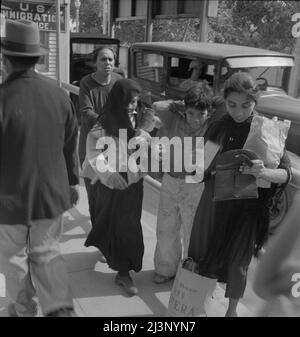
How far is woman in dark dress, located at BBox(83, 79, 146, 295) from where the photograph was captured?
2.48m

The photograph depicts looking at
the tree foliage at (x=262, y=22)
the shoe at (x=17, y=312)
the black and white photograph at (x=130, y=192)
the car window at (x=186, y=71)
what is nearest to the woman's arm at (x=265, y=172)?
the black and white photograph at (x=130, y=192)

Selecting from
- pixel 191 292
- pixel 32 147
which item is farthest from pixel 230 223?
pixel 32 147

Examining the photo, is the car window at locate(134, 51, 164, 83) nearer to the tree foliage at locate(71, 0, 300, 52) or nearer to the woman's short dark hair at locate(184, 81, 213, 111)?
the tree foliage at locate(71, 0, 300, 52)

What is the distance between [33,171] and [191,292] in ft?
3.21

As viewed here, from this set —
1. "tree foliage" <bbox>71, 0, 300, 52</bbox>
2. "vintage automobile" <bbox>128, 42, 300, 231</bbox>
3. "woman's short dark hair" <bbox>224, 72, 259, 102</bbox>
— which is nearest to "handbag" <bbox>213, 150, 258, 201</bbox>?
"woman's short dark hair" <bbox>224, 72, 259, 102</bbox>

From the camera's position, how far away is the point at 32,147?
6.28 ft

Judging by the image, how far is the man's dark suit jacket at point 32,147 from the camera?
1860 mm

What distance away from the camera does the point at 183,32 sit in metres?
7.13

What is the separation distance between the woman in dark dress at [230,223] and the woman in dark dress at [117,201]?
1.67 feet

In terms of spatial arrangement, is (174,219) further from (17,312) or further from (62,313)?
(17,312)

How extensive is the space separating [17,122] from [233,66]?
3532 millimetres

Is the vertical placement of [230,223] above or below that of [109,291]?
above

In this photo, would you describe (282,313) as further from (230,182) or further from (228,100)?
(228,100)
